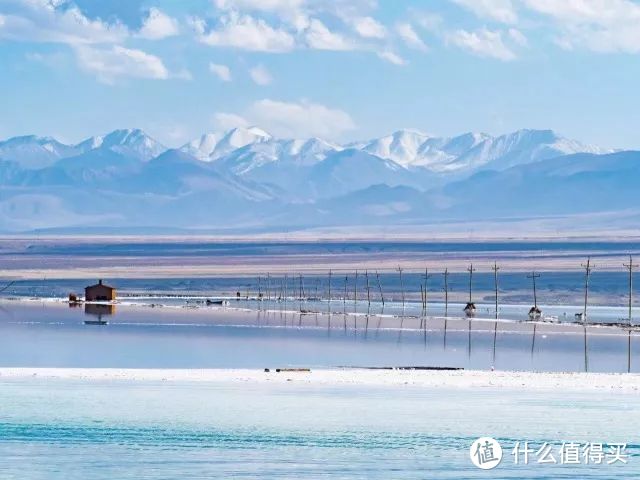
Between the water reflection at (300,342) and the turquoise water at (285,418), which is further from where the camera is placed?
the water reflection at (300,342)

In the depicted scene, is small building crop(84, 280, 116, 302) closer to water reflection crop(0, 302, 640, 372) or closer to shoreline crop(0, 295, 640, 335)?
shoreline crop(0, 295, 640, 335)

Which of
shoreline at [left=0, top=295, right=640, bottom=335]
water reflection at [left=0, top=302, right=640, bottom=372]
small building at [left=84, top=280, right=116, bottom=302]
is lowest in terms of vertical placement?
→ water reflection at [left=0, top=302, right=640, bottom=372]

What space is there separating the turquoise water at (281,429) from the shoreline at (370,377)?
1.05 metres

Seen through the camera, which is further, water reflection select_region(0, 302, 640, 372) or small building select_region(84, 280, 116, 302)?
Answer: small building select_region(84, 280, 116, 302)

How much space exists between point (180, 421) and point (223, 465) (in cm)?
606

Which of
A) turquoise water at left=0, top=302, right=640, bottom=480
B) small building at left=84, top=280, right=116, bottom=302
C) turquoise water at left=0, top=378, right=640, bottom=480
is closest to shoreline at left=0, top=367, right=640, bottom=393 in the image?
turquoise water at left=0, top=302, right=640, bottom=480

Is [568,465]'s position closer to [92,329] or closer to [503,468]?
[503,468]

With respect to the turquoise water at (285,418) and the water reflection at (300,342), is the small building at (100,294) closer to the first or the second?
the water reflection at (300,342)

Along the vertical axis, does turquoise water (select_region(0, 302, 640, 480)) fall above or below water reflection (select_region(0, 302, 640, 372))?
→ below

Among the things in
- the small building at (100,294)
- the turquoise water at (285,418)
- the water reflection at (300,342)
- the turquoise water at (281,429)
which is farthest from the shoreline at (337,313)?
the turquoise water at (281,429)

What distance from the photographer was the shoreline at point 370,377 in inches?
1828

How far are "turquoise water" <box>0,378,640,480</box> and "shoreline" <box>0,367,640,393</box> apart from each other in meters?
1.05

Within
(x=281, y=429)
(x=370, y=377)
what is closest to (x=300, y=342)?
(x=370, y=377)

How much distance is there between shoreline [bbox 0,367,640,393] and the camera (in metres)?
46.4
